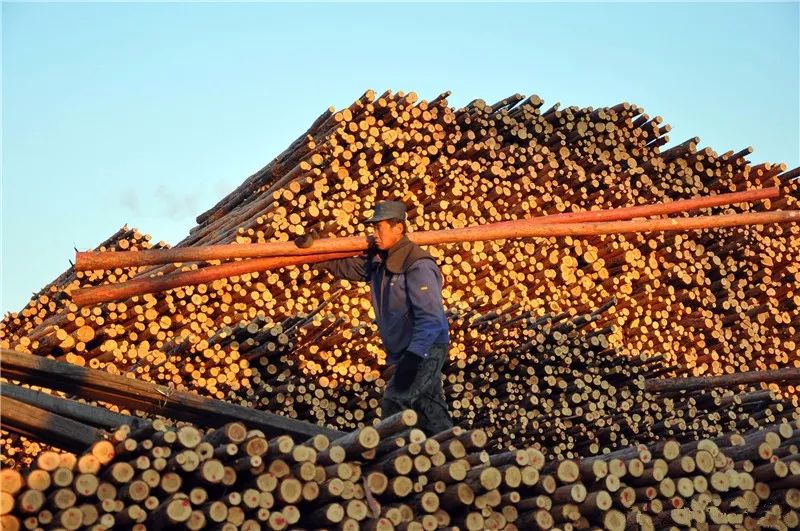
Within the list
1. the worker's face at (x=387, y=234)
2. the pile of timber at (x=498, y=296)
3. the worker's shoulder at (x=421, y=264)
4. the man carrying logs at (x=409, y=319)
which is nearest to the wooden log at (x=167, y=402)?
the man carrying logs at (x=409, y=319)

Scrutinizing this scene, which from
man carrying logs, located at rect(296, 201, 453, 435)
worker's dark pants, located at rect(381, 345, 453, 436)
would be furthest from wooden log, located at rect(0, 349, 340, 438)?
man carrying logs, located at rect(296, 201, 453, 435)

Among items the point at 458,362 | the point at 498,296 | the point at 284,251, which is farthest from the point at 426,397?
the point at 498,296

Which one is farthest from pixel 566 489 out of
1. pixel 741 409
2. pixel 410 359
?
pixel 741 409

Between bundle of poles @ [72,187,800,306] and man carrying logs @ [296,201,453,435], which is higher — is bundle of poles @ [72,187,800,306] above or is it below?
above

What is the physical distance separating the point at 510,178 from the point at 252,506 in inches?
259

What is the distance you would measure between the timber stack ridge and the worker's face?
46.5 inches

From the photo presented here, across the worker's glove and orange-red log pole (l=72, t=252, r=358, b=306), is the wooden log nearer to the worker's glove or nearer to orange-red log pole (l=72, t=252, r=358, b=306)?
the worker's glove

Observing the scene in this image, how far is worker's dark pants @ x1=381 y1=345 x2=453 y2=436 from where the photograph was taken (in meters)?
6.19

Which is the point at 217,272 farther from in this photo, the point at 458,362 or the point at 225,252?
the point at 458,362

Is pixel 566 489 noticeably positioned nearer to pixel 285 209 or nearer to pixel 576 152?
pixel 285 209

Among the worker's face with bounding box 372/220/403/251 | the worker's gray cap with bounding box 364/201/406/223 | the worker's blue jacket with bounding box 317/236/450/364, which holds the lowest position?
the worker's blue jacket with bounding box 317/236/450/364

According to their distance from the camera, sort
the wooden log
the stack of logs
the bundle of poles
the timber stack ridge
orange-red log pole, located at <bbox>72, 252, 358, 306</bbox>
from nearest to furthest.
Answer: the stack of logs → the timber stack ridge → the wooden log → the bundle of poles → orange-red log pole, located at <bbox>72, 252, 358, 306</bbox>

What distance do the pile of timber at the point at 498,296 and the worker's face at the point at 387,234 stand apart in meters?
2.35

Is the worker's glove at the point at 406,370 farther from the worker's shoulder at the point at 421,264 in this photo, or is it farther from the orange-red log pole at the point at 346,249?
the orange-red log pole at the point at 346,249
